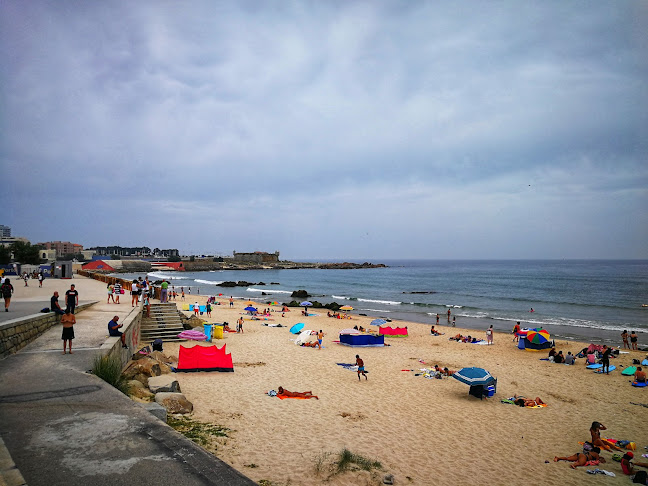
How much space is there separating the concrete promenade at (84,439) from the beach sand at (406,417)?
2.32 m

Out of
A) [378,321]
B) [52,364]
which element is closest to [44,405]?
[52,364]

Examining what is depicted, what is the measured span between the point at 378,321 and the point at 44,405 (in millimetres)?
22199

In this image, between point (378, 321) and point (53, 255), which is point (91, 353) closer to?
point (378, 321)

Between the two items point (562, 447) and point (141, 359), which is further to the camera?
point (141, 359)

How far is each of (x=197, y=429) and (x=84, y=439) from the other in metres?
3.36

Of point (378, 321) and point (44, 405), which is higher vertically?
point (44, 405)

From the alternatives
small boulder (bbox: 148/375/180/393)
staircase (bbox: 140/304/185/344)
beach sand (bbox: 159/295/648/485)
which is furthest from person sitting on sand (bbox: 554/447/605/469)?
staircase (bbox: 140/304/185/344)

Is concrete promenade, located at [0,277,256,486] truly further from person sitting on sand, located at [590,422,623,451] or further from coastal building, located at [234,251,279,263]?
coastal building, located at [234,251,279,263]

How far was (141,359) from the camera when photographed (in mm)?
11719

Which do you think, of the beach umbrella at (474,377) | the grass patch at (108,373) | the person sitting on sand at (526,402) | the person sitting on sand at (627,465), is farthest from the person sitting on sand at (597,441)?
the grass patch at (108,373)

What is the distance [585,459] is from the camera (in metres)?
8.70

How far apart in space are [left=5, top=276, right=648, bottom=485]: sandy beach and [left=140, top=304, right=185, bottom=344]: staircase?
1.57 m

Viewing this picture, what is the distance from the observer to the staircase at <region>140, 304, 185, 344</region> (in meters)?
18.5

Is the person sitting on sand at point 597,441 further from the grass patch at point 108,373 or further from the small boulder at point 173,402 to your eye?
the grass patch at point 108,373
